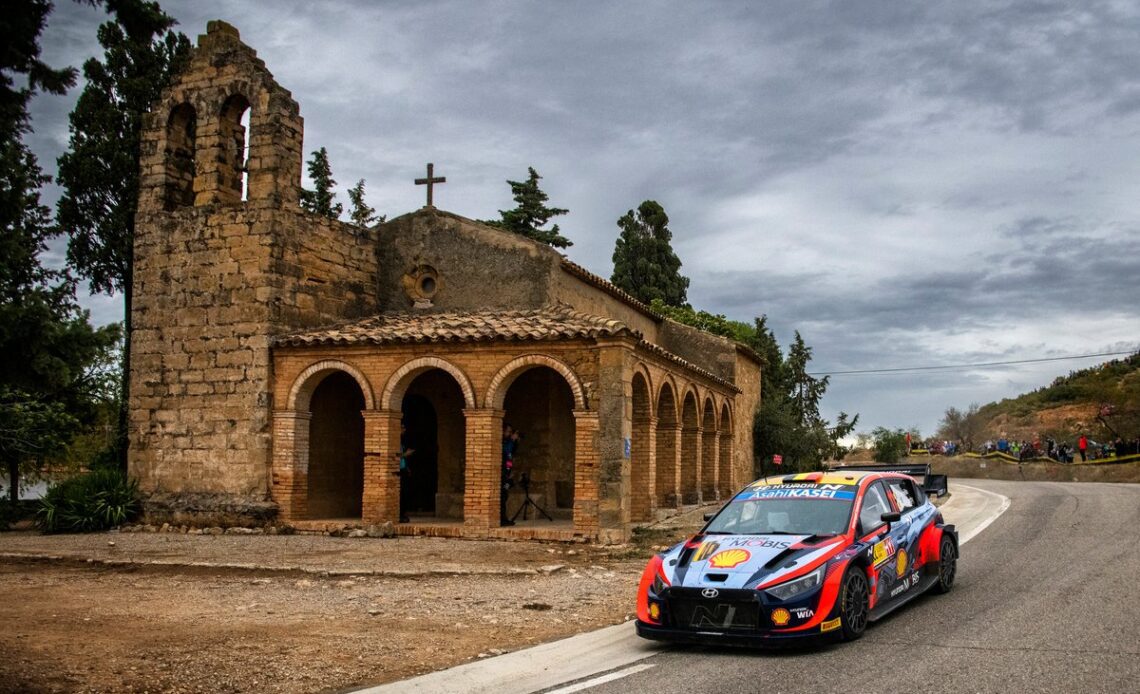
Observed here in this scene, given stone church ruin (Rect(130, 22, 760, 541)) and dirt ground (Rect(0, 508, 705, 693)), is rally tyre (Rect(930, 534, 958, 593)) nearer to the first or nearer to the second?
dirt ground (Rect(0, 508, 705, 693))

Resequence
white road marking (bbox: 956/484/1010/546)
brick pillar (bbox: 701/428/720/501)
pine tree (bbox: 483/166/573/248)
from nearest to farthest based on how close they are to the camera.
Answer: white road marking (bbox: 956/484/1010/546)
brick pillar (bbox: 701/428/720/501)
pine tree (bbox: 483/166/573/248)

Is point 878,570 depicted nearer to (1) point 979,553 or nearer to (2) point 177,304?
(1) point 979,553

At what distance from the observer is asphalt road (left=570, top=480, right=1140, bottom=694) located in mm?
Result: 6445

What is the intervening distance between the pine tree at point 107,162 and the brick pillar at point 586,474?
1440 centimetres

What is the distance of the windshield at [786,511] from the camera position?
28.3 ft

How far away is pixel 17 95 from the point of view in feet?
19.7

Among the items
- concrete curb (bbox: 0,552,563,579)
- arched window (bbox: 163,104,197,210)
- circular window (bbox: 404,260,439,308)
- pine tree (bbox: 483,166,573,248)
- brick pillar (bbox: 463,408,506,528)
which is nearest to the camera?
concrete curb (bbox: 0,552,563,579)

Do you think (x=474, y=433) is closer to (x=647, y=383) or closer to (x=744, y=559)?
(x=647, y=383)

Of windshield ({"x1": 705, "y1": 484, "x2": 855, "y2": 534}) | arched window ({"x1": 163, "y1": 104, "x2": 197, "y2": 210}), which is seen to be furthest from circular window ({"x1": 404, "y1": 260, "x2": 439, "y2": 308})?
windshield ({"x1": 705, "y1": 484, "x2": 855, "y2": 534})

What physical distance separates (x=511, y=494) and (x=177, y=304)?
7524 millimetres

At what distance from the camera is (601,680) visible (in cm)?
691

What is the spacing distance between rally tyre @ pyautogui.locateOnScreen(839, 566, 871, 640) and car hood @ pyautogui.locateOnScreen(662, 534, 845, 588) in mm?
271

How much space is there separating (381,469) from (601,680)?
11.2 meters

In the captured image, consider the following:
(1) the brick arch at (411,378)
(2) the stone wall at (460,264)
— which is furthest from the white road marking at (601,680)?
(2) the stone wall at (460,264)
